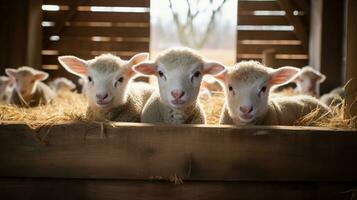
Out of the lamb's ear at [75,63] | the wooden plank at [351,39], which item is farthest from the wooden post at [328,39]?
the lamb's ear at [75,63]

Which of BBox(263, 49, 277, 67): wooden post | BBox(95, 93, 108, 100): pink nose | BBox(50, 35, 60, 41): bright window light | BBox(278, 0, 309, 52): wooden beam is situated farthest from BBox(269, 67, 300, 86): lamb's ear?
BBox(263, 49, 277, 67): wooden post

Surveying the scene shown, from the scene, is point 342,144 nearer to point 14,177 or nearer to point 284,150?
point 284,150

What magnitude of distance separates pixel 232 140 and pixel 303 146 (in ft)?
1.55

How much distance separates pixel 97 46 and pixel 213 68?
15.7 feet

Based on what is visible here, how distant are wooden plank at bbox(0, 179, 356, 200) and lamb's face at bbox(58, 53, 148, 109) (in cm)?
112

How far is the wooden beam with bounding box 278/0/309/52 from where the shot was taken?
8.70 m

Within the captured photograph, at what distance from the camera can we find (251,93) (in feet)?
12.1

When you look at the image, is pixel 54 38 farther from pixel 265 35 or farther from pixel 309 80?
pixel 265 35

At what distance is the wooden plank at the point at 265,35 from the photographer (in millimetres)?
9695

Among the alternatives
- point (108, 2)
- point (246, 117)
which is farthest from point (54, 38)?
point (246, 117)

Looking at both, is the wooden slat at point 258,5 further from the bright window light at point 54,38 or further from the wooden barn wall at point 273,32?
the bright window light at point 54,38

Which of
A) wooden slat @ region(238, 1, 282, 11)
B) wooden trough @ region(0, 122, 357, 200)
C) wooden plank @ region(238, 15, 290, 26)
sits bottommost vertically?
wooden trough @ region(0, 122, 357, 200)

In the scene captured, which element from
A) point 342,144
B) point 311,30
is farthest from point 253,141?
point 311,30

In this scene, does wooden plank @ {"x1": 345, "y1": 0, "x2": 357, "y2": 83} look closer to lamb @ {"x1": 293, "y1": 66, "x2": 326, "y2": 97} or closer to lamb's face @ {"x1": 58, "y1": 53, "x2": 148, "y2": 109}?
lamb's face @ {"x1": 58, "y1": 53, "x2": 148, "y2": 109}
